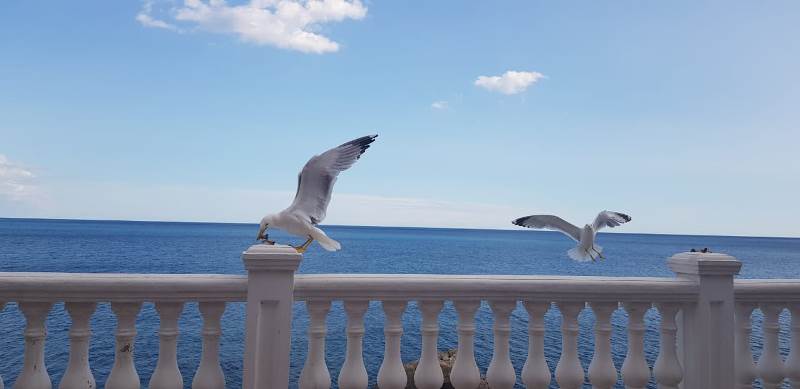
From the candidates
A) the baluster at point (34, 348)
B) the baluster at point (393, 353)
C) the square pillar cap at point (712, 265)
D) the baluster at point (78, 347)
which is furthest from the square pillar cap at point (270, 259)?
the square pillar cap at point (712, 265)

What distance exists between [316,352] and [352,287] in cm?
44

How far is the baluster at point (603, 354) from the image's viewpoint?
3289 millimetres

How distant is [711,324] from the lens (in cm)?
336

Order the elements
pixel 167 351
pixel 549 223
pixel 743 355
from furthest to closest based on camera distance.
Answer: pixel 549 223, pixel 743 355, pixel 167 351

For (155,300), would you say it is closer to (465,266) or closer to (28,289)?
(28,289)

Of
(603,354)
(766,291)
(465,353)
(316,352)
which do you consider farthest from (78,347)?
(766,291)

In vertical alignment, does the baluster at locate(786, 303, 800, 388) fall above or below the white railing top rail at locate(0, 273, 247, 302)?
below

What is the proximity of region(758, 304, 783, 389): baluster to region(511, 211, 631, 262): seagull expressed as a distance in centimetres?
123

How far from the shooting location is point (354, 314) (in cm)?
310

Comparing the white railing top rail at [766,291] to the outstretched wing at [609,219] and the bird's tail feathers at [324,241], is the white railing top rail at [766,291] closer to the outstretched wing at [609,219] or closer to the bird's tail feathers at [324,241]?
the outstretched wing at [609,219]

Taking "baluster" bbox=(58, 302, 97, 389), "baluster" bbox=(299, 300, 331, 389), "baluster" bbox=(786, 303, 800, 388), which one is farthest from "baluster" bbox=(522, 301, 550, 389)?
"baluster" bbox=(58, 302, 97, 389)

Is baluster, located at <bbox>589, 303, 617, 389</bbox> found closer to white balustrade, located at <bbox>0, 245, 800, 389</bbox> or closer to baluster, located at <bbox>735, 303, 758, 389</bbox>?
white balustrade, located at <bbox>0, 245, 800, 389</bbox>

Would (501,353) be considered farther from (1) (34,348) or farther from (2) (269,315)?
(1) (34,348)

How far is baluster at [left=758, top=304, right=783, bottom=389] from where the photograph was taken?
3.50m
